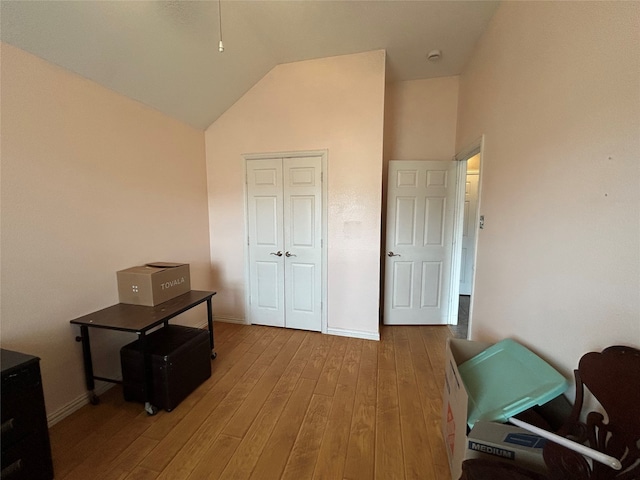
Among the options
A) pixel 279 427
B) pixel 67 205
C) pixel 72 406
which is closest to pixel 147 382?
pixel 72 406

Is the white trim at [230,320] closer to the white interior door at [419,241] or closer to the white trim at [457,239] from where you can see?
the white interior door at [419,241]

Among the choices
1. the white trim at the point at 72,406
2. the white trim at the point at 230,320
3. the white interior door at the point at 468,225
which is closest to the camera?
the white trim at the point at 72,406

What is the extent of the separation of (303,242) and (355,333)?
4.02 ft

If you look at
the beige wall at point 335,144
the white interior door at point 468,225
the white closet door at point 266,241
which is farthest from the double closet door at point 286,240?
the white interior door at point 468,225

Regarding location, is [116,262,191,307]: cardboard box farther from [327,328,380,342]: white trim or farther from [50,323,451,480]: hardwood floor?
[327,328,380,342]: white trim

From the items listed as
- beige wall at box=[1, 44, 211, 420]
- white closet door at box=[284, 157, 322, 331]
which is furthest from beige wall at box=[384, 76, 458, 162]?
beige wall at box=[1, 44, 211, 420]

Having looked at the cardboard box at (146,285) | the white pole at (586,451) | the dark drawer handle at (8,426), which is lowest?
the dark drawer handle at (8,426)

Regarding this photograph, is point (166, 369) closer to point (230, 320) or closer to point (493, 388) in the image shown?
point (230, 320)

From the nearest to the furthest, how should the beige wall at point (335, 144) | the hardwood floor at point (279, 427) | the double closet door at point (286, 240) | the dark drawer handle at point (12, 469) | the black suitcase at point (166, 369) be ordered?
the dark drawer handle at point (12, 469)
the hardwood floor at point (279, 427)
the black suitcase at point (166, 369)
the beige wall at point (335, 144)
the double closet door at point (286, 240)

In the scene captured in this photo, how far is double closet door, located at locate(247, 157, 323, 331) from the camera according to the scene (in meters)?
3.07

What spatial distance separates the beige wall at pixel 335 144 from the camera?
9.18ft

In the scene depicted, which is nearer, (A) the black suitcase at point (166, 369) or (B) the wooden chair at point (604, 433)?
(B) the wooden chair at point (604, 433)

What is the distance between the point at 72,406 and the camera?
6.24 ft

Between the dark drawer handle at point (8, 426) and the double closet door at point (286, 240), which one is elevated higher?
the double closet door at point (286, 240)
